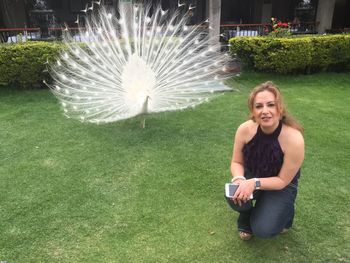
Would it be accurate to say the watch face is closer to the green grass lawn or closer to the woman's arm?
the woman's arm

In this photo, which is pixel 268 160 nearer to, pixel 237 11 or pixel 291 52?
pixel 291 52

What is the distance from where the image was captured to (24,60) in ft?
24.6

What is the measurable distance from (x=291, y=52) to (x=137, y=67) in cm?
484

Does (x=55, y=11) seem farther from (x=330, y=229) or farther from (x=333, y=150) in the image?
(x=330, y=229)

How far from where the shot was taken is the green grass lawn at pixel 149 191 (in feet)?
9.71

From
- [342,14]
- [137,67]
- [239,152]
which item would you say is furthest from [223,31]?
[239,152]

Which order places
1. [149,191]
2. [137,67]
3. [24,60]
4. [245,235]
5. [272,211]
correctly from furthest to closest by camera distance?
[24,60]
[137,67]
[149,191]
[245,235]
[272,211]

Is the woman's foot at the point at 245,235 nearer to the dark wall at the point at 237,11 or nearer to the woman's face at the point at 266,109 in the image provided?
the woman's face at the point at 266,109

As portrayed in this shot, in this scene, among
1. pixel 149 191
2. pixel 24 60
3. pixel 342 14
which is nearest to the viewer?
pixel 149 191

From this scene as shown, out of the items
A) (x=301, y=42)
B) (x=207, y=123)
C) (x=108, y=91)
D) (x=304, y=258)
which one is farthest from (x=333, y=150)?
(x=301, y=42)

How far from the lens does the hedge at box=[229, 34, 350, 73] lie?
8.45 metres

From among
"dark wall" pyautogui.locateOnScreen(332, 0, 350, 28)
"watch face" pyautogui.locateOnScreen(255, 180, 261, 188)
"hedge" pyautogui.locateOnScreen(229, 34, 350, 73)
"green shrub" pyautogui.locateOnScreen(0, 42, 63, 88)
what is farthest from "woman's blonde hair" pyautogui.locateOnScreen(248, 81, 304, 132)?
"dark wall" pyautogui.locateOnScreen(332, 0, 350, 28)

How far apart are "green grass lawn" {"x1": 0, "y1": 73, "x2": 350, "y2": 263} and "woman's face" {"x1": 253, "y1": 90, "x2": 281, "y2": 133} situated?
104cm

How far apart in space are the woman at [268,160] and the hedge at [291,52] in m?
6.09
